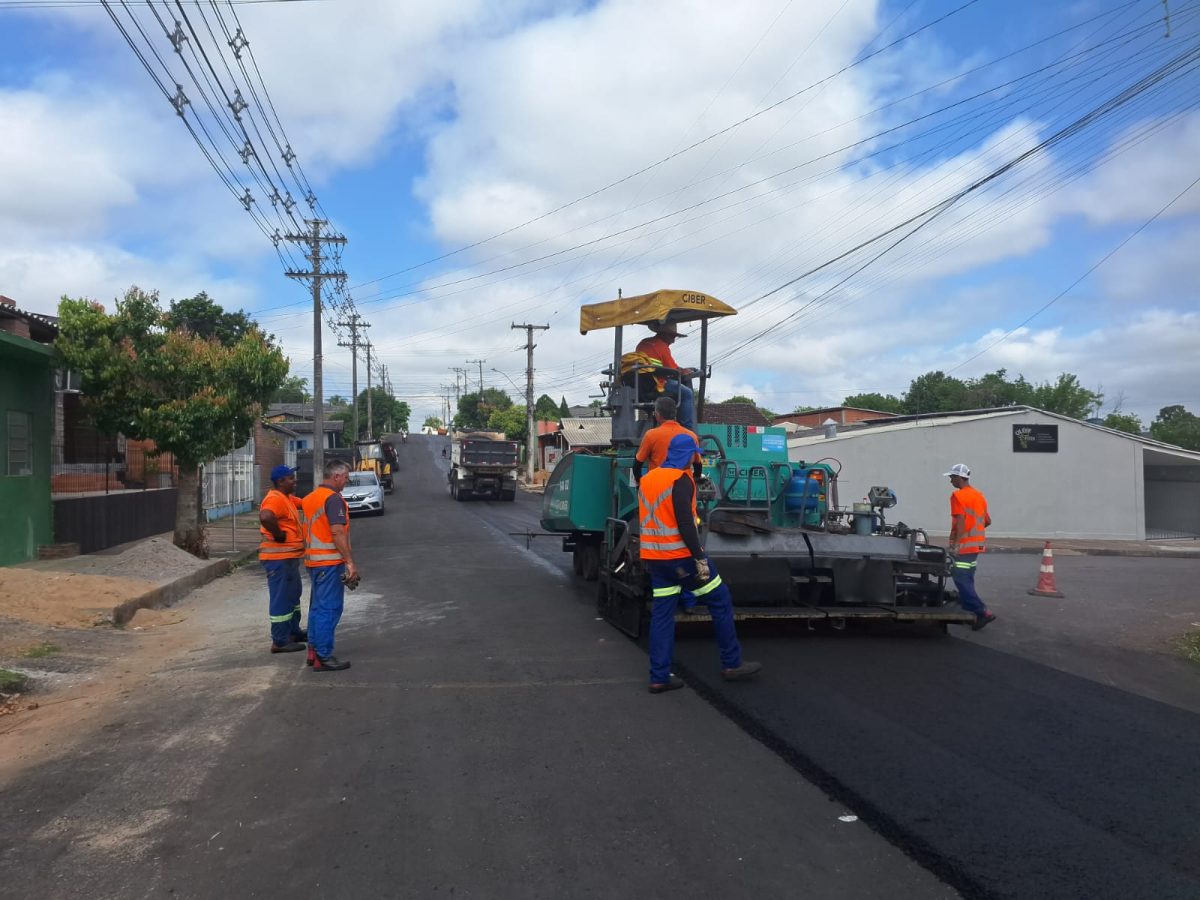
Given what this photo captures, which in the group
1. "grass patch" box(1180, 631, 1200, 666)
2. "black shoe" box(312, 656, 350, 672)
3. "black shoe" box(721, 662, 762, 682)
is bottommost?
"grass patch" box(1180, 631, 1200, 666)

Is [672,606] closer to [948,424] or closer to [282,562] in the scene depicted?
[282,562]

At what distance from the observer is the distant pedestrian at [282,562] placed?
25.7ft

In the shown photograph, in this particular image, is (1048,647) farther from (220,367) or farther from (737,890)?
(220,367)

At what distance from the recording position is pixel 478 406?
312 feet

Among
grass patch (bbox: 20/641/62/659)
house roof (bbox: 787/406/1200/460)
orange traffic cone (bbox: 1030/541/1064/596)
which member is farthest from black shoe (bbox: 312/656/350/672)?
house roof (bbox: 787/406/1200/460)

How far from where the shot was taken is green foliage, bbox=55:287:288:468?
43.0 ft

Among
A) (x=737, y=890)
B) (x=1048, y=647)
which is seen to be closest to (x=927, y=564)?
(x=1048, y=647)

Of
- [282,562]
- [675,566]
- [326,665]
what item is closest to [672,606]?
[675,566]

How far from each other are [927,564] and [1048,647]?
1.52 metres

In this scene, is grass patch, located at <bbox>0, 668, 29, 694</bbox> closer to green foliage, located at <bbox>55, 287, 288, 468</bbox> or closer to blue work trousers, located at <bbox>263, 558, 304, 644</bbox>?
blue work trousers, located at <bbox>263, 558, 304, 644</bbox>

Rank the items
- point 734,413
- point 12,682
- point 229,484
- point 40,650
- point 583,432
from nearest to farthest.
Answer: point 12,682 → point 40,650 → point 229,484 → point 734,413 → point 583,432

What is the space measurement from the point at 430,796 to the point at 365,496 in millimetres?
25319

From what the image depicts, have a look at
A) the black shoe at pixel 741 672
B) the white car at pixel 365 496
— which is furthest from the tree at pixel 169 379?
the white car at pixel 365 496

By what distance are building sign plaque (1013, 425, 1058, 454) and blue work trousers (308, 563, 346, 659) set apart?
23.9 metres
